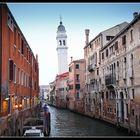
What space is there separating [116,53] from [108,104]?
4.57m

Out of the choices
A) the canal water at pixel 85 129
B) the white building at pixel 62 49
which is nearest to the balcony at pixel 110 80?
the canal water at pixel 85 129

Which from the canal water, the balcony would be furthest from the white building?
the balcony

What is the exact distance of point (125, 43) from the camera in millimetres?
17469

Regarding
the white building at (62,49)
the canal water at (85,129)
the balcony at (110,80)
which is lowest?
the canal water at (85,129)

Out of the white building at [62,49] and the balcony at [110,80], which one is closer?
the balcony at [110,80]

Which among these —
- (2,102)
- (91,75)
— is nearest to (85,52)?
(91,75)

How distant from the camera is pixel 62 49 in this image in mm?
65750

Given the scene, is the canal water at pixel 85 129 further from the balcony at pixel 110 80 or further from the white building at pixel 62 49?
the white building at pixel 62 49

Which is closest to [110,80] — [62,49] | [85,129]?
[85,129]

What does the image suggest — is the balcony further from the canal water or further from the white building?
the white building

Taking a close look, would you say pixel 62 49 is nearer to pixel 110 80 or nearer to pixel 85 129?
pixel 110 80

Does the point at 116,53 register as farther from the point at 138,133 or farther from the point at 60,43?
the point at 60,43

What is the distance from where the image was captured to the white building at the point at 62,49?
64.0 meters

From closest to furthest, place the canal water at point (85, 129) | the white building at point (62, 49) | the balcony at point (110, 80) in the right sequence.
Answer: the canal water at point (85, 129)
the balcony at point (110, 80)
the white building at point (62, 49)
